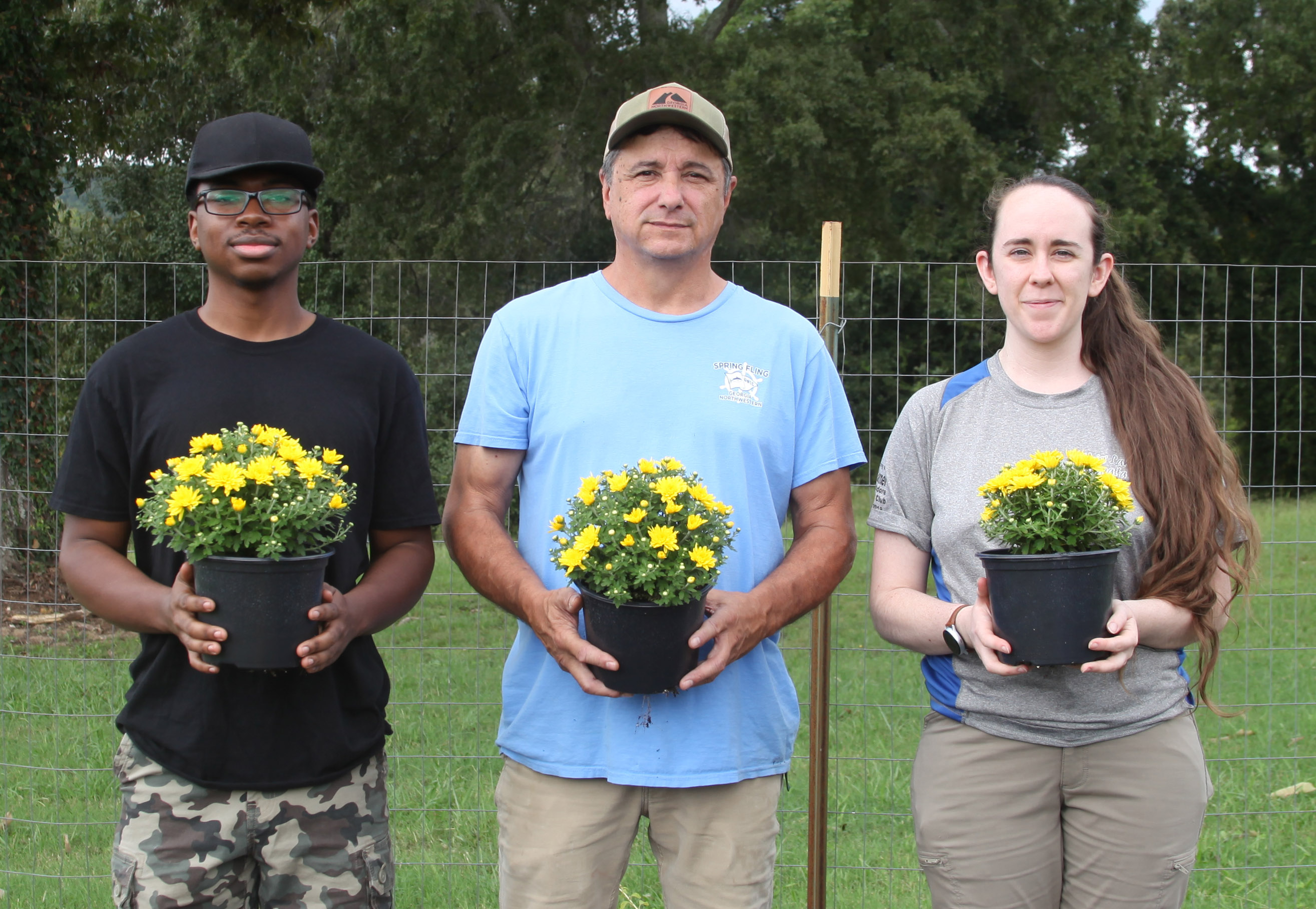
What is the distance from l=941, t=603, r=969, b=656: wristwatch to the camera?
2.37 meters

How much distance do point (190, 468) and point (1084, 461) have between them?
172cm

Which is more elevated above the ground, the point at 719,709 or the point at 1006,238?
the point at 1006,238

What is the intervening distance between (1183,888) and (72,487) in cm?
246

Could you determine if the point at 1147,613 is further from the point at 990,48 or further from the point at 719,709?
the point at 990,48

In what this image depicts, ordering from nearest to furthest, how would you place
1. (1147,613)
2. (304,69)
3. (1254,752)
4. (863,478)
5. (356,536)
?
(1147,613) → (356,536) → (1254,752) → (863,478) → (304,69)

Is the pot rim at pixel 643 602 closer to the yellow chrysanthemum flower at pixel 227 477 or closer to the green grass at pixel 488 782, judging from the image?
the yellow chrysanthemum flower at pixel 227 477

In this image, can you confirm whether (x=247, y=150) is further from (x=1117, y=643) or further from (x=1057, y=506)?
(x=1117, y=643)

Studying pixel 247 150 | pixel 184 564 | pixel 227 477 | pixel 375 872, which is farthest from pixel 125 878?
pixel 247 150

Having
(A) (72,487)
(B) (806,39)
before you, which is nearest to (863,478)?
(A) (72,487)

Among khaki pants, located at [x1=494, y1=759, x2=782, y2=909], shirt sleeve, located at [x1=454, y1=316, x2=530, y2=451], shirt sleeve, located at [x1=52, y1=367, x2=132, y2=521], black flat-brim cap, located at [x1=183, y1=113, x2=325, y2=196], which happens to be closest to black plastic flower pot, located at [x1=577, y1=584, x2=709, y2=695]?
khaki pants, located at [x1=494, y1=759, x2=782, y2=909]

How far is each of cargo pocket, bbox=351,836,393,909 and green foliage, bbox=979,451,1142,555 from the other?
145 cm

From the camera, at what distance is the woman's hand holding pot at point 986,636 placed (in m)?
2.24

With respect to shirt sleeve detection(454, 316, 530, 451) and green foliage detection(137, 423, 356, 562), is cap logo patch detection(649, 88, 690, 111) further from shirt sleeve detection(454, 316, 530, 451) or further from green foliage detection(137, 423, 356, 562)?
green foliage detection(137, 423, 356, 562)

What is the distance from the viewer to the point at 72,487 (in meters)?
2.34
